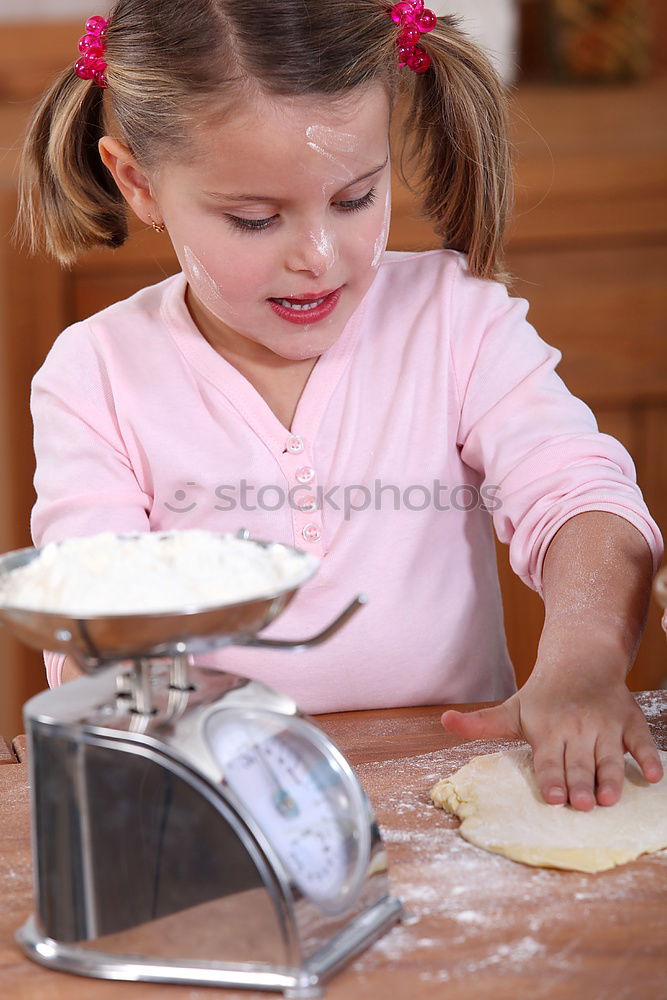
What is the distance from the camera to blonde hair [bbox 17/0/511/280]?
3.56 feet

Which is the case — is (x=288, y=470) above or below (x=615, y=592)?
above

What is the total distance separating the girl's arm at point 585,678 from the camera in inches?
34.9

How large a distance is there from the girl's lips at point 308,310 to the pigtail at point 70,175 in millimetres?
289

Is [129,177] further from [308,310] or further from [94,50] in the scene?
[308,310]

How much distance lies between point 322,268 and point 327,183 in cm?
8

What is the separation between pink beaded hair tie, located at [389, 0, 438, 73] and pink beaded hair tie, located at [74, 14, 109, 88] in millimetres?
279

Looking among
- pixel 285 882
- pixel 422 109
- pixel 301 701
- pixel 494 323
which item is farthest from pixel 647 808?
pixel 422 109

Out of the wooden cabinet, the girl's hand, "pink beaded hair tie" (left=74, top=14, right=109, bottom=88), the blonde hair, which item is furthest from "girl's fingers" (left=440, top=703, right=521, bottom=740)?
the wooden cabinet

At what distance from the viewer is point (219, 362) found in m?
1.32

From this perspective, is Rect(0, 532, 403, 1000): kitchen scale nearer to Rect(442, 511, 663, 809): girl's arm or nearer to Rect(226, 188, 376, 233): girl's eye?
Rect(442, 511, 663, 809): girl's arm

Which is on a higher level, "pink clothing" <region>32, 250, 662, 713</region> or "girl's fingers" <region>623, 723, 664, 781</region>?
"pink clothing" <region>32, 250, 662, 713</region>

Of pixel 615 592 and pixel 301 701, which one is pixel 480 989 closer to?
pixel 615 592
